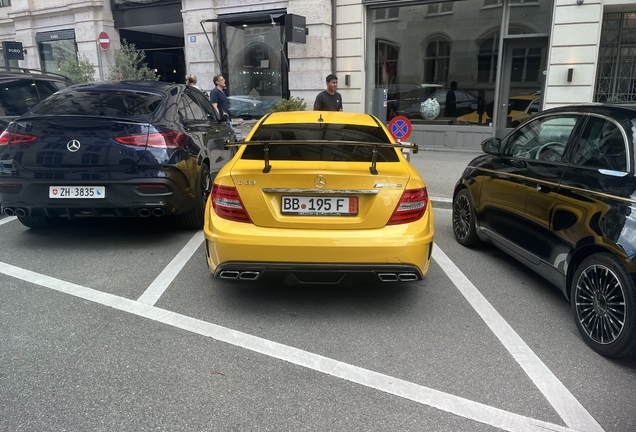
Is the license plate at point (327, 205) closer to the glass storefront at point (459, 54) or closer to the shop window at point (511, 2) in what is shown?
the glass storefront at point (459, 54)

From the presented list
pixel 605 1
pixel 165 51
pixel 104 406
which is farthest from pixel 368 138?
pixel 165 51

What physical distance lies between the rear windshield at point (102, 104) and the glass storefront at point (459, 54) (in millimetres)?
8968

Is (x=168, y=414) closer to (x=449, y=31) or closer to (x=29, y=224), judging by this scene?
(x=29, y=224)

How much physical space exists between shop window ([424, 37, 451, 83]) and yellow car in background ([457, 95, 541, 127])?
129 centimetres

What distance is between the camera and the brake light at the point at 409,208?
360 cm

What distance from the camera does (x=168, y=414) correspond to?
264 centimetres

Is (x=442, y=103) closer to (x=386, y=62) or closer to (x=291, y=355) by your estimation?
(x=386, y=62)

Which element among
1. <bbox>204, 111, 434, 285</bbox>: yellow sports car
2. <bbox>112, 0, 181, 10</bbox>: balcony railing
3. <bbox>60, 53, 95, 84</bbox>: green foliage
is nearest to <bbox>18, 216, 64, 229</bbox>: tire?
<bbox>204, 111, 434, 285</bbox>: yellow sports car

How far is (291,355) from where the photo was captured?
3.26m

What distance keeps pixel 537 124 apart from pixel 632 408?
9.13 feet

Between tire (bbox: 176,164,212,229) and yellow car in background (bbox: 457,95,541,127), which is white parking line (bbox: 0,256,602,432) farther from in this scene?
yellow car in background (bbox: 457,95,541,127)

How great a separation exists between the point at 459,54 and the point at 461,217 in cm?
820

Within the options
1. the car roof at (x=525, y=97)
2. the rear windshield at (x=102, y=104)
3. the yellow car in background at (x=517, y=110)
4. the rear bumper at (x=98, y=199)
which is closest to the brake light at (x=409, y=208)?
the rear bumper at (x=98, y=199)

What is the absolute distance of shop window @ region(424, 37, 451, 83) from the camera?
12.9m
